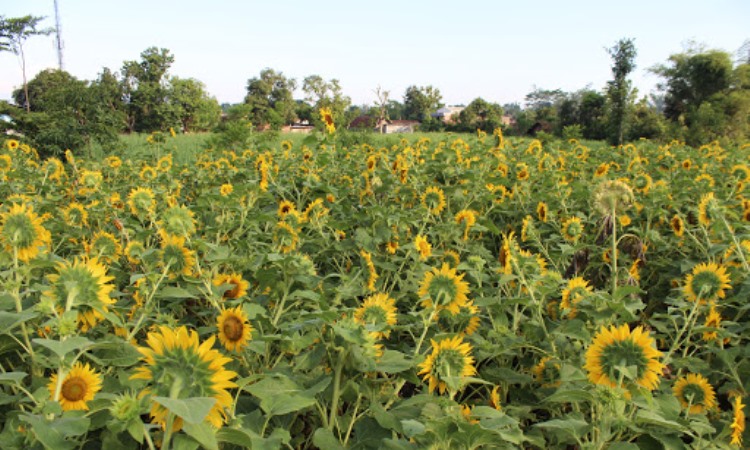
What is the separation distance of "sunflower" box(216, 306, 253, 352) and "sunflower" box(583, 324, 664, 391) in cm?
76

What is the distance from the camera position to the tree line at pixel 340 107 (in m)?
7.21

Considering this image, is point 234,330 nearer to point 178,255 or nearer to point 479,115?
point 178,255

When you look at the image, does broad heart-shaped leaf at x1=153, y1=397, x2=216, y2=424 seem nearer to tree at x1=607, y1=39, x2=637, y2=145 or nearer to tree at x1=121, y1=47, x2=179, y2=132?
tree at x1=607, y1=39, x2=637, y2=145

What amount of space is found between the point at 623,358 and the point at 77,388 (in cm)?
101

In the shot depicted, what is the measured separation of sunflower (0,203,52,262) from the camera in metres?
1.15

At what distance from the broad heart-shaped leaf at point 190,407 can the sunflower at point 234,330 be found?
0.61 m

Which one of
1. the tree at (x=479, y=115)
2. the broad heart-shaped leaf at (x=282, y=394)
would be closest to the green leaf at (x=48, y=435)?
the broad heart-shaped leaf at (x=282, y=394)

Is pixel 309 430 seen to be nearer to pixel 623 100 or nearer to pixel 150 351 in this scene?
pixel 150 351

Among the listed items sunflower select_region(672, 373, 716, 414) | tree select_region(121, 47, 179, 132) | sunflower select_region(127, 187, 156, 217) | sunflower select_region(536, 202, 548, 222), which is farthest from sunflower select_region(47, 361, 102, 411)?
tree select_region(121, 47, 179, 132)

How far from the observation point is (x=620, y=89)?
23.7 meters

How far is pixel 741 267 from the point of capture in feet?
6.61

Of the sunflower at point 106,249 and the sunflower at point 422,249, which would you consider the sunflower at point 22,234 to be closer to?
the sunflower at point 106,249

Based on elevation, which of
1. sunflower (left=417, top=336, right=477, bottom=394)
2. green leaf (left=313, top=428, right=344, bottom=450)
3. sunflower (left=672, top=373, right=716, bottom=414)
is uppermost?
sunflower (left=417, top=336, right=477, bottom=394)

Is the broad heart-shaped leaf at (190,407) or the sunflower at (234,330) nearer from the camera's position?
the broad heart-shaped leaf at (190,407)
